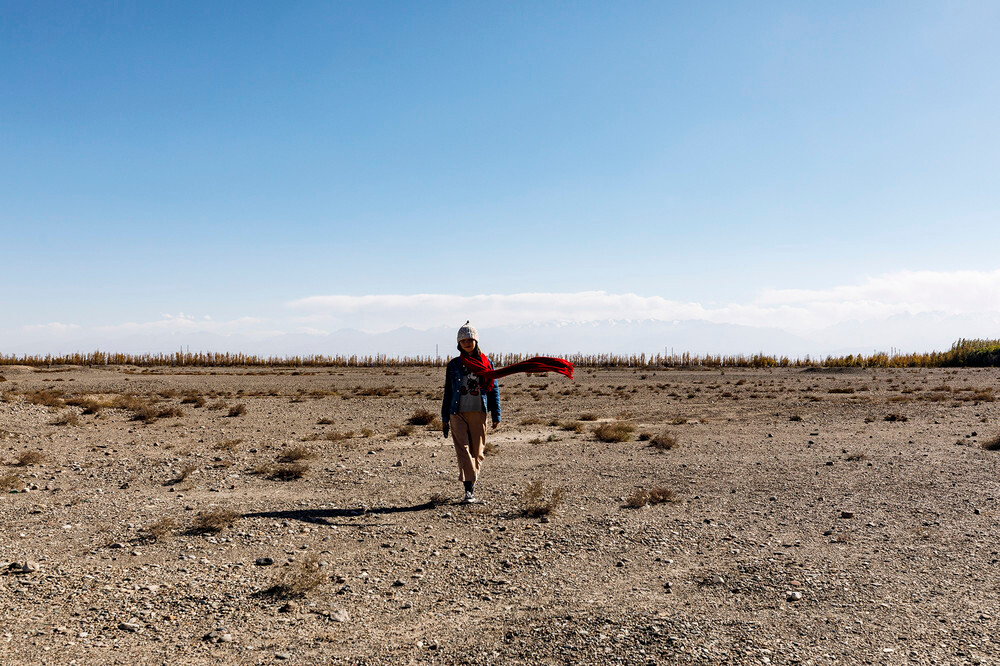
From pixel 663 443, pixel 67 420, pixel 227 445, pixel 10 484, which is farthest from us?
pixel 67 420

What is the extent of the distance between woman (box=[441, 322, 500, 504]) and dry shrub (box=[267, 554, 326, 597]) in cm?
318

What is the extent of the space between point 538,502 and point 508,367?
6.67ft

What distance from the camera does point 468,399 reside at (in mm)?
9531

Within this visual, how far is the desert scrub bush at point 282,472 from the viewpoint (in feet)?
39.6

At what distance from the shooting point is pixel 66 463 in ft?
42.7

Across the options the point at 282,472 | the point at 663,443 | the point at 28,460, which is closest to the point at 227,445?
the point at 28,460

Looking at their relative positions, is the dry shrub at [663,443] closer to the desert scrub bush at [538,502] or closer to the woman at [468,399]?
the desert scrub bush at [538,502]

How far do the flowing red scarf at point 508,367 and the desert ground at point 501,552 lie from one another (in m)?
1.95

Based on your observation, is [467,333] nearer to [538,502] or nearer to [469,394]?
[469,394]

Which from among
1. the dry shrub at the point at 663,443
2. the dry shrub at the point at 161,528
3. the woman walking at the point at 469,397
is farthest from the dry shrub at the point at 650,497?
the dry shrub at the point at 161,528

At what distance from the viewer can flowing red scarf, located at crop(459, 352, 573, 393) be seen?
8766 mm

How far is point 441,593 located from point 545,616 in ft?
3.83

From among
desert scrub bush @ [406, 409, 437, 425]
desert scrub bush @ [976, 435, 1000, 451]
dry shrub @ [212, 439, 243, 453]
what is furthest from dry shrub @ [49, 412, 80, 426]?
desert scrub bush @ [976, 435, 1000, 451]

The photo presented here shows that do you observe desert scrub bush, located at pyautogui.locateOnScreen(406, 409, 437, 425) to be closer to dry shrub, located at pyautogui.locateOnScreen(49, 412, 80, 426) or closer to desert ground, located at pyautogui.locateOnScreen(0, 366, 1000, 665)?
desert ground, located at pyautogui.locateOnScreen(0, 366, 1000, 665)
